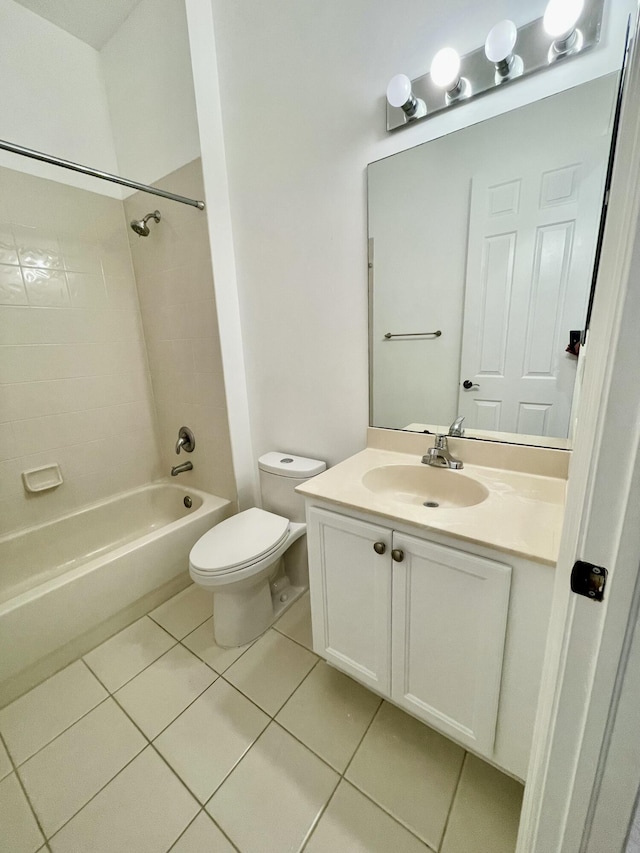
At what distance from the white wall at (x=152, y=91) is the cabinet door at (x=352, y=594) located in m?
1.75

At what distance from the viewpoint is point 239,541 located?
1.39 metres

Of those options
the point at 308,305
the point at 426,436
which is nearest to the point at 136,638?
the point at 426,436

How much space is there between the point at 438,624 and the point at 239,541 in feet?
2.75

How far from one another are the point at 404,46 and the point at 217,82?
3.07 ft

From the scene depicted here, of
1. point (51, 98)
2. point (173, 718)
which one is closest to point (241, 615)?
point (173, 718)

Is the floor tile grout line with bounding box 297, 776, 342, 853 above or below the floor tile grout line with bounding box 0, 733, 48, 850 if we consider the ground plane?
above

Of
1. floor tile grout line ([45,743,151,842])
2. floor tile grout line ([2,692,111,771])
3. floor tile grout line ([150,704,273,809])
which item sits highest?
floor tile grout line ([150,704,273,809])

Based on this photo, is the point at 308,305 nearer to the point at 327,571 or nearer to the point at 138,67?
the point at 327,571

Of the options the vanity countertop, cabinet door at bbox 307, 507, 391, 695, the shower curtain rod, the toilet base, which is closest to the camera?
the vanity countertop

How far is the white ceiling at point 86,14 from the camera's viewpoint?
1.46 metres

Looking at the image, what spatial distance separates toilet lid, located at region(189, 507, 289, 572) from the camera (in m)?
1.28

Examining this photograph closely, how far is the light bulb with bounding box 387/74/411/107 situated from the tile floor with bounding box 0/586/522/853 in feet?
6.65

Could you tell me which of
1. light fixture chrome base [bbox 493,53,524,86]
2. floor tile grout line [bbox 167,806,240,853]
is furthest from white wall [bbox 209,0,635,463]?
floor tile grout line [bbox 167,806,240,853]

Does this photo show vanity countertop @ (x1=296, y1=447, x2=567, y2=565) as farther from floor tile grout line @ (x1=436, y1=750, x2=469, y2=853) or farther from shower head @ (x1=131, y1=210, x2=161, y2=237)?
shower head @ (x1=131, y1=210, x2=161, y2=237)
